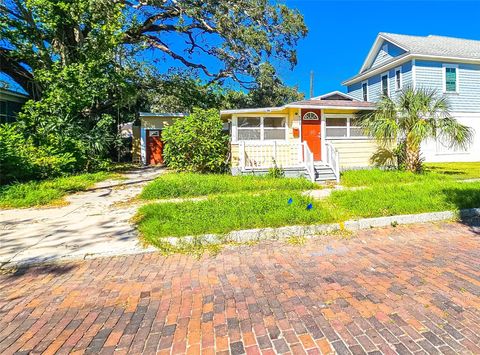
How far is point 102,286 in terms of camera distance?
A: 3.58 metres

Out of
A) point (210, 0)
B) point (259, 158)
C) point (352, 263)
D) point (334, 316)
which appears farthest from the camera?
point (210, 0)

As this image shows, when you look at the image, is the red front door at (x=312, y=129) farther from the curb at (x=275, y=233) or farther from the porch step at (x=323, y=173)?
the curb at (x=275, y=233)

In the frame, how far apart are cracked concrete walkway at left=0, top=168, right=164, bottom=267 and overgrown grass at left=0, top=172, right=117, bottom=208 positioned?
492 millimetres

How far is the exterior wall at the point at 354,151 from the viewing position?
13.9 meters

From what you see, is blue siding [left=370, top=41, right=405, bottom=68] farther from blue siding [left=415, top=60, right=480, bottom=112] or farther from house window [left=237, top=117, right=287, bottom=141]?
house window [left=237, top=117, right=287, bottom=141]

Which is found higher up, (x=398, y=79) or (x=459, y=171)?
(x=398, y=79)

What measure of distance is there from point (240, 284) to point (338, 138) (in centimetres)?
1179

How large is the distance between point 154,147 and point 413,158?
16.1 m

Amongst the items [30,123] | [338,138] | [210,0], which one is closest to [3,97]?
[30,123]

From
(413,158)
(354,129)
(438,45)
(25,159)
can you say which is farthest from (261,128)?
(438,45)

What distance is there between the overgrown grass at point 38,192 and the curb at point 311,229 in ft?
18.8

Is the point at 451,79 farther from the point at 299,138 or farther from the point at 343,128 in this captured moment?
the point at 299,138

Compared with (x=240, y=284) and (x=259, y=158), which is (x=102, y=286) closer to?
(x=240, y=284)

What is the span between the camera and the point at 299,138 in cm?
1357
